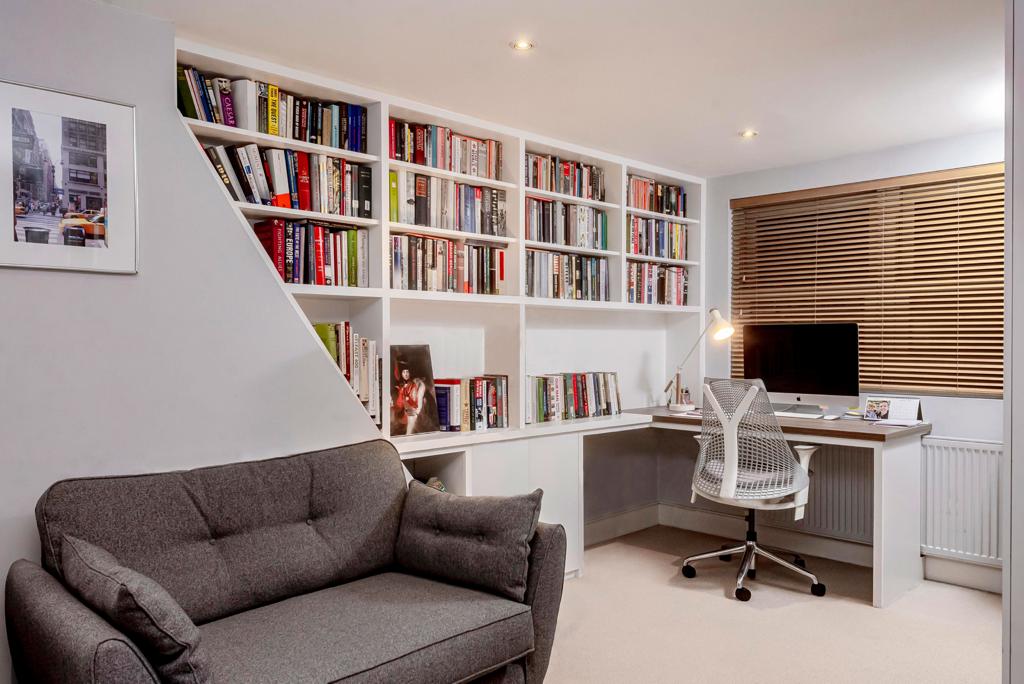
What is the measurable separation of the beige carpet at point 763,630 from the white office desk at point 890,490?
11cm

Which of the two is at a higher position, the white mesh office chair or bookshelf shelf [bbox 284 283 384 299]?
bookshelf shelf [bbox 284 283 384 299]

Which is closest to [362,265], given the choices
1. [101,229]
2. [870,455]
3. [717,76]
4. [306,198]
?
[306,198]

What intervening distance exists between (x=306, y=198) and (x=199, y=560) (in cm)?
147

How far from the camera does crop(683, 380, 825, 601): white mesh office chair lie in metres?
3.48

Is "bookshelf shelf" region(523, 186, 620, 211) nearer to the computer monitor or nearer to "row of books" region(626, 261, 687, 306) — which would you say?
"row of books" region(626, 261, 687, 306)

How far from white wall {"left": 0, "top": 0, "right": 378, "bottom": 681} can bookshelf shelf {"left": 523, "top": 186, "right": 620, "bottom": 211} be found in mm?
1521

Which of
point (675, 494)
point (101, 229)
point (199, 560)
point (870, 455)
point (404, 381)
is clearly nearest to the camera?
point (199, 560)

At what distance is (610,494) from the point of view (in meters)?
4.64

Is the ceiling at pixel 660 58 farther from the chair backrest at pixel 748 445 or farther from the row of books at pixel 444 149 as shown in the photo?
the chair backrest at pixel 748 445

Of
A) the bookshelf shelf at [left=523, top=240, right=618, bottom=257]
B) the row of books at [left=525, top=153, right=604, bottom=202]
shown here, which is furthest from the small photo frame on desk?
the row of books at [left=525, top=153, right=604, bottom=202]

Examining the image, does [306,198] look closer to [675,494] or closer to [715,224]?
[715,224]

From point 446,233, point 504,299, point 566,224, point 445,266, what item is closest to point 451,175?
point 446,233

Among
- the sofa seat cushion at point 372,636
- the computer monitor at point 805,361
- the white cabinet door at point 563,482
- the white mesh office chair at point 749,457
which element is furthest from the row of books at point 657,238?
the sofa seat cushion at point 372,636

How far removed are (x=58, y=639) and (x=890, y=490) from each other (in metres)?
3.35
